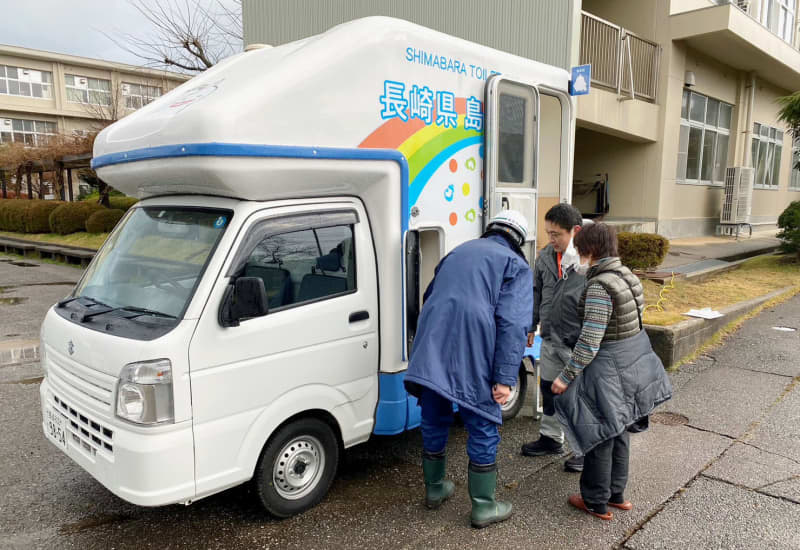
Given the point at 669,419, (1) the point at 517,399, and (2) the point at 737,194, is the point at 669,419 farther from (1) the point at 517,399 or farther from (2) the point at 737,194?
(2) the point at 737,194

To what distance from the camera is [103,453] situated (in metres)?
2.98

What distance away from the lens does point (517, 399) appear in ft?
16.5

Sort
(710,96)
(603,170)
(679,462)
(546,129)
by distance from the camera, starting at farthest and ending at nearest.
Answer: (710,96) < (603,170) < (546,129) < (679,462)

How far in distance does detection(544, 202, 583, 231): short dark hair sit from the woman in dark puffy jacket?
0.53 meters

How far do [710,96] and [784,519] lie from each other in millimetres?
15840

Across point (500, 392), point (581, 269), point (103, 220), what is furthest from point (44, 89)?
point (500, 392)

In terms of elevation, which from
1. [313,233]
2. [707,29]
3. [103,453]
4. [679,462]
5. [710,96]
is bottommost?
[679,462]

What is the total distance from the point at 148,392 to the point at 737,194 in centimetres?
1757

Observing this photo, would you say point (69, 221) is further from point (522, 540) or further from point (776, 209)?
point (776, 209)

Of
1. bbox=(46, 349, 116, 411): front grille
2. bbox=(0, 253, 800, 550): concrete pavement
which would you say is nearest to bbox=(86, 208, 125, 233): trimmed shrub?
bbox=(0, 253, 800, 550): concrete pavement

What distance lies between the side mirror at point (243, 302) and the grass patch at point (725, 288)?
512 centimetres

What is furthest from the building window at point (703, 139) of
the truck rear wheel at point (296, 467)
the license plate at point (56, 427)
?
the license plate at point (56, 427)

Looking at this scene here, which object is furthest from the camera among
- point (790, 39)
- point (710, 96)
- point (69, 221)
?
point (790, 39)

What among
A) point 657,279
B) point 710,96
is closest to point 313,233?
point 657,279
